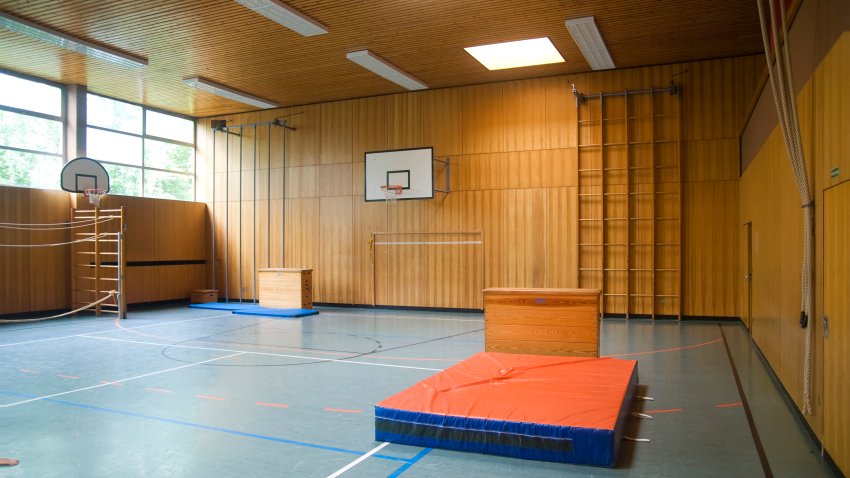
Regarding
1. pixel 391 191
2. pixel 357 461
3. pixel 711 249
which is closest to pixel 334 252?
pixel 391 191

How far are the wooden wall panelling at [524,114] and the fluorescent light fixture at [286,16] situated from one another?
4548mm

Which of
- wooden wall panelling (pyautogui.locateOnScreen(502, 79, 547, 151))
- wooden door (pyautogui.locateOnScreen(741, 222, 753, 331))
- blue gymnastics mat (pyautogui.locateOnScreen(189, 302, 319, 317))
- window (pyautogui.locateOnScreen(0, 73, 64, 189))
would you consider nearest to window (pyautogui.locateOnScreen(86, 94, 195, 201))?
window (pyautogui.locateOnScreen(0, 73, 64, 189))

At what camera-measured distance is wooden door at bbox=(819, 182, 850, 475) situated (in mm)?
3414

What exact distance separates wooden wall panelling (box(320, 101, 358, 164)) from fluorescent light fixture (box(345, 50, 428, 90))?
2.10m

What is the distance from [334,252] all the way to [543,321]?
28.9ft

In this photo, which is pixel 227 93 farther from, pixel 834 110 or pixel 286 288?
pixel 834 110

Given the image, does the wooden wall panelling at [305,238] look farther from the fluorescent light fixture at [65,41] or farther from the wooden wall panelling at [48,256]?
the fluorescent light fixture at [65,41]

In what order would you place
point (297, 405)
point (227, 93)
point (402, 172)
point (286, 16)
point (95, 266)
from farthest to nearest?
point (402, 172), point (227, 93), point (95, 266), point (286, 16), point (297, 405)

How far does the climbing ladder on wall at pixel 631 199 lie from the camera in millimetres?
11406

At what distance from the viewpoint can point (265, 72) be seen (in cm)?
1225

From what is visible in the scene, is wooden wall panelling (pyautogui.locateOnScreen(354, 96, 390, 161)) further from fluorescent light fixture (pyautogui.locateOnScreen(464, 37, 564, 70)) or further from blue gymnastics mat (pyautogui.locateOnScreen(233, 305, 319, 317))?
blue gymnastics mat (pyautogui.locateOnScreen(233, 305, 319, 317))

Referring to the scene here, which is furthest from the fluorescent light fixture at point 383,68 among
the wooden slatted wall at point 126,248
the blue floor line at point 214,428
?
the blue floor line at point 214,428

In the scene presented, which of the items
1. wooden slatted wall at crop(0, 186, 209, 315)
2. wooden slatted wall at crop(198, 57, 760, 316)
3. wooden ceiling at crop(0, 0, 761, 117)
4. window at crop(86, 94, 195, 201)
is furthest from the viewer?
window at crop(86, 94, 195, 201)

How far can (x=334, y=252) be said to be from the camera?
48.0ft
